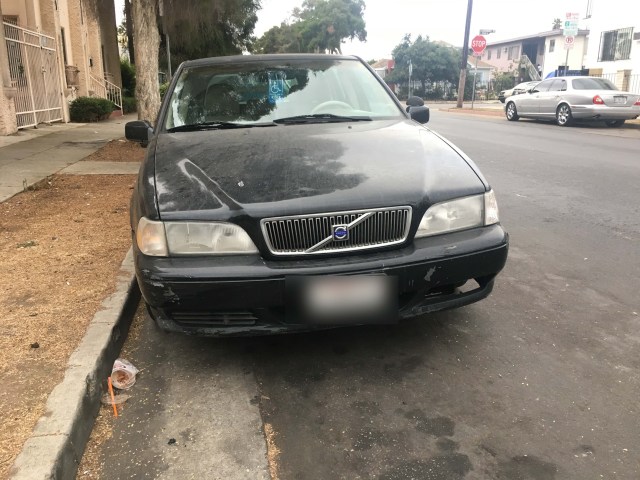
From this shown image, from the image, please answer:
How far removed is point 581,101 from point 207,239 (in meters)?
16.4

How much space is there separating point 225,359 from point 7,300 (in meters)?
1.64

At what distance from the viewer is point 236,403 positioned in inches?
111

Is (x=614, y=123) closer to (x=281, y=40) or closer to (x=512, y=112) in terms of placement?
(x=512, y=112)

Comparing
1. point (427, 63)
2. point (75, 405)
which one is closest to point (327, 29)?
point (427, 63)

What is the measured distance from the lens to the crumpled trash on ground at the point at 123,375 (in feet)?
9.79

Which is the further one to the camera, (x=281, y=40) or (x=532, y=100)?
(x=281, y=40)

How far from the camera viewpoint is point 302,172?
303 cm

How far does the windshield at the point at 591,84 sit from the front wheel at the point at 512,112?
9.80 ft

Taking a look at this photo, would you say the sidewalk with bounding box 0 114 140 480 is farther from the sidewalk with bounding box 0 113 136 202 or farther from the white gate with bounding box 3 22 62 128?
the white gate with bounding box 3 22 62 128

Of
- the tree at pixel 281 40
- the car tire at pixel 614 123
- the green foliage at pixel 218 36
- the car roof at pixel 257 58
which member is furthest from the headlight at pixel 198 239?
the tree at pixel 281 40

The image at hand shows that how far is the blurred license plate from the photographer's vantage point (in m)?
2.69

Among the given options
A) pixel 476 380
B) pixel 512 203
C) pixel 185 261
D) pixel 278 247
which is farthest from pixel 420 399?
pixel 512 203

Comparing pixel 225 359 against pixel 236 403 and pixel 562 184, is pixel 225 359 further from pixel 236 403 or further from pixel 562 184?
pixel 562 184

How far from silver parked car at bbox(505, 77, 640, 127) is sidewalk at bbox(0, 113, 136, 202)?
12.9 m
